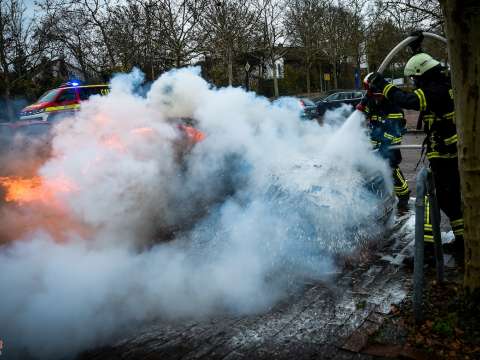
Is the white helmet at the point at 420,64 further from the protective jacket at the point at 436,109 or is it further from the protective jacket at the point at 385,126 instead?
the protective jacket at the point at 385,126

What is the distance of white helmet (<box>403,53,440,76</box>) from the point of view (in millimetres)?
4234

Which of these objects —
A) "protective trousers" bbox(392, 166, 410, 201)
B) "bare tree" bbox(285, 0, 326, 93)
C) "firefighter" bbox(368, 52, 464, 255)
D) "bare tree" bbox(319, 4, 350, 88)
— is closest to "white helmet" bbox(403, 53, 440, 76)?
"firefighter" bbox(368, 52, 464, 255)

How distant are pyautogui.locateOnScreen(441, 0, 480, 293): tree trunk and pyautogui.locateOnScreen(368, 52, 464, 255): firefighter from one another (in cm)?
112

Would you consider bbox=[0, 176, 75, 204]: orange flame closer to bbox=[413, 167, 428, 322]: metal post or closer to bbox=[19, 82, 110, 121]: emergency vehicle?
bbox=[413, 167, 428, 322]: metal post

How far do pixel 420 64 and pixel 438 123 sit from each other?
65 centimetres

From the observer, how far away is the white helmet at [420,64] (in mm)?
4234

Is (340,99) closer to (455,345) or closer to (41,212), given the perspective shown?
(41,212)

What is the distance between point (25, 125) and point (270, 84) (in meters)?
33.8

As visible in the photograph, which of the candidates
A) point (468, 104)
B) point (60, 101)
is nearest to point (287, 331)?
point (468, 104)

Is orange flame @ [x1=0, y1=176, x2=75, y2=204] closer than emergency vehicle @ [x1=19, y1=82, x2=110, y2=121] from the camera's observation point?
Yes

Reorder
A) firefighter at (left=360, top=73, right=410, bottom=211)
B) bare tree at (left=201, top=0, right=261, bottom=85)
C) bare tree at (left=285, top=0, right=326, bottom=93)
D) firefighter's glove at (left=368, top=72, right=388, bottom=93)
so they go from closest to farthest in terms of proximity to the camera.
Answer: firefighter's glove at (left=368, top=72, right=388, bottom=93)
firefighter at (left=360, top=73, right=410, bottom=211)
bare tree at (left=201, top=0, right=261, bottom=85)
bare tree at (left=285, top=0, right=326, bottom=93)

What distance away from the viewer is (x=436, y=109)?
414 cm

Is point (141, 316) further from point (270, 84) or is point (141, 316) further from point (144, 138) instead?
point (270, 84)

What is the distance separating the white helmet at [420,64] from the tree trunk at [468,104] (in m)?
1.44
